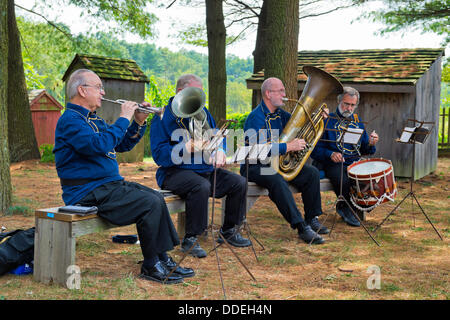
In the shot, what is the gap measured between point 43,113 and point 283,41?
14.6m

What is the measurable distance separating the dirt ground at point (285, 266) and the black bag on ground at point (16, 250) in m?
0.11

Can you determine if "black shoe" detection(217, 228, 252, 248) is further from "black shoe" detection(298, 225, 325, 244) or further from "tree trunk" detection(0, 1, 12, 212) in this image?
"tree trunk" detection(0, 1, 12, 212)

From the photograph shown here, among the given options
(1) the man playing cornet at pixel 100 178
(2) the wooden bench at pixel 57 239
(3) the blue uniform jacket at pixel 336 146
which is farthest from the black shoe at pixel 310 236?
(2) the wooden bench at pixel 57 239

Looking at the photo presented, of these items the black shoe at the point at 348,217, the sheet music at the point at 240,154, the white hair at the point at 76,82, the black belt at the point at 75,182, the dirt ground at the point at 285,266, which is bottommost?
the dirt ground at the point at 285,266

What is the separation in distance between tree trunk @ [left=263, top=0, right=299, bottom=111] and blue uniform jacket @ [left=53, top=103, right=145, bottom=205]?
11.5ft

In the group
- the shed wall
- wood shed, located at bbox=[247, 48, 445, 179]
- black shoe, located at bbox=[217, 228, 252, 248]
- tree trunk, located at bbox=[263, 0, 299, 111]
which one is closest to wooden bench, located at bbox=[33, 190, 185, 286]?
black shoe, located at bbox=[217, 228, 252, 248]

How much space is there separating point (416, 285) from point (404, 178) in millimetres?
6133

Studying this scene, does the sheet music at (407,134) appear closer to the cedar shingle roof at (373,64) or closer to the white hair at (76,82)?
the white hair at (76,82)

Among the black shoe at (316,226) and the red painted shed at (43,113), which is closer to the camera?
the black shoe at (316,226)

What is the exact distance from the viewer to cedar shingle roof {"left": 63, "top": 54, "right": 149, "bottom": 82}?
39.4 ft

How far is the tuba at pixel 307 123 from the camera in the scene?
516 cm

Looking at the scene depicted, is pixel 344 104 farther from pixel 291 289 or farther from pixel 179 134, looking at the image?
pixel 291 289

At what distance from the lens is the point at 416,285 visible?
12.1 feet

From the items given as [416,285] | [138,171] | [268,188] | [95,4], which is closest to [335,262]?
[416,285]
